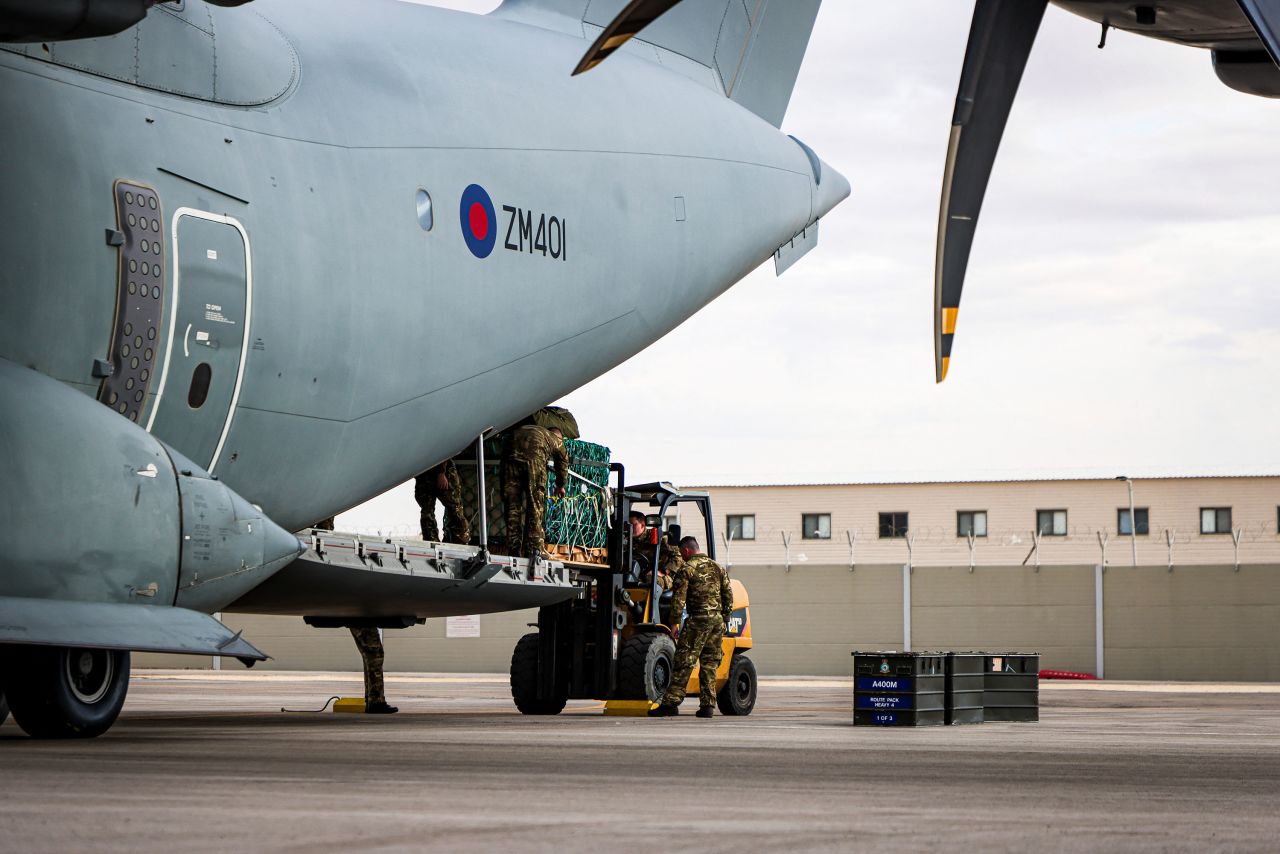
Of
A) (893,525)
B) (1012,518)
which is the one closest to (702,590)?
(1012,518)

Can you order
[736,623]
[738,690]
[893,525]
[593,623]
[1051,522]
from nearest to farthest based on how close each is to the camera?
[593,623], [738,690], [736,623], [1051,522], [893,525]

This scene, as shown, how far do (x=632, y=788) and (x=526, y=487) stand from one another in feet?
27.8

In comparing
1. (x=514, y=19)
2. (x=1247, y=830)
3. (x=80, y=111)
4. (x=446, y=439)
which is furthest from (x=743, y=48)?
(x=1247, y=830)

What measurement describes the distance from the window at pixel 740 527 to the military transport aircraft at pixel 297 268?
3786 centimetres

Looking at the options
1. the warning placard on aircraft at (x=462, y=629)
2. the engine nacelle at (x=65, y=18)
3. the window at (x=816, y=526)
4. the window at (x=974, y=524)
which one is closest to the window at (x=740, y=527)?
the window at (x=816, y=526)

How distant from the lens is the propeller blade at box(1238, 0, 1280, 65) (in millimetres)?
8844

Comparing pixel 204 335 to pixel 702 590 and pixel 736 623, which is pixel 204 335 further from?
pixel 736 623

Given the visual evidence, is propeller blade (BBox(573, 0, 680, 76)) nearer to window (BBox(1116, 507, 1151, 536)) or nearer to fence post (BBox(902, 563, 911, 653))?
fence post (BBox(902, 563, 911, 653))

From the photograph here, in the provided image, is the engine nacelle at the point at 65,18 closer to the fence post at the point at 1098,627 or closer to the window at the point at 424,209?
the window at the point at 424,209

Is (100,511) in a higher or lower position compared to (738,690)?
higher

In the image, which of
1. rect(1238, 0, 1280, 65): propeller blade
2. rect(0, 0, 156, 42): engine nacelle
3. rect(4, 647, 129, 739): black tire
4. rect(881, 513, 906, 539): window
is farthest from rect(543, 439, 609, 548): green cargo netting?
rect(881, 513, 906, 539): window

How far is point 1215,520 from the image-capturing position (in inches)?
2056

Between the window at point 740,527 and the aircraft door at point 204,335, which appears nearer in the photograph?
the aircraft door at point 204,335

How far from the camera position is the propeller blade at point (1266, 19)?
8.84m
